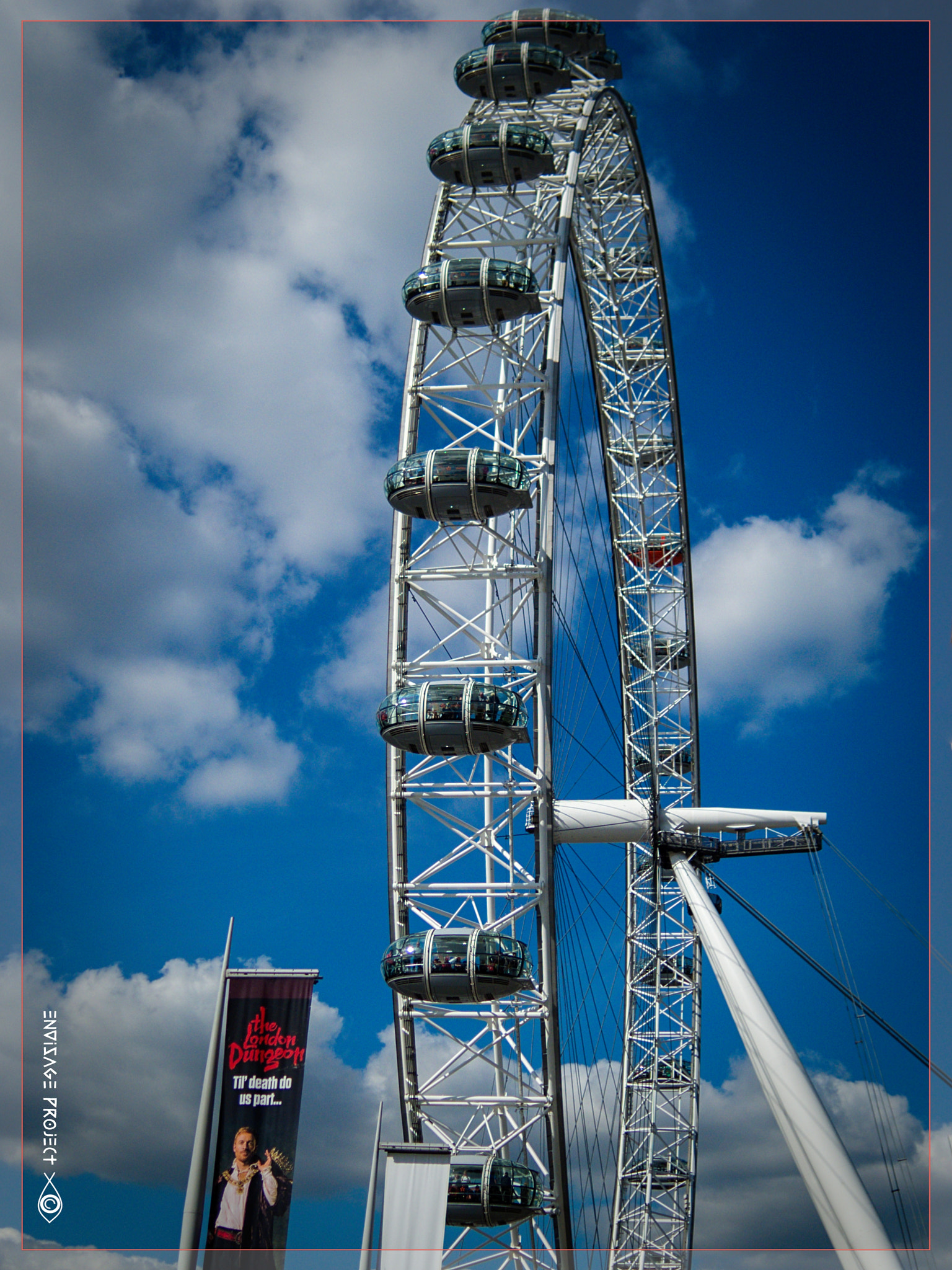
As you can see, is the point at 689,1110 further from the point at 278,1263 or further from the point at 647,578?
the point at 278,1263

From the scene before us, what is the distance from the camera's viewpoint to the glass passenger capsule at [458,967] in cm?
2969

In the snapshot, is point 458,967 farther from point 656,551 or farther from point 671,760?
point 656,551

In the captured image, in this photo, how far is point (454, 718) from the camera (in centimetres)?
3089

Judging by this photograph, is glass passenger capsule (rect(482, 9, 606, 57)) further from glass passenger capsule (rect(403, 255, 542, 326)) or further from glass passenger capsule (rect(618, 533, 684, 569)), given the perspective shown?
glass passenger capsule (rect(618, 533, 684, 569))

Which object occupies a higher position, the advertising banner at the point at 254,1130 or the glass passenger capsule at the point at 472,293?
the glass passenger capsule at the point at 472,293

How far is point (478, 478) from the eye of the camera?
33.0m

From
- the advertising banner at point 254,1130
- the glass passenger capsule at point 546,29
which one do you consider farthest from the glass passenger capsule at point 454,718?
the glass passenger capsule at point 546,29

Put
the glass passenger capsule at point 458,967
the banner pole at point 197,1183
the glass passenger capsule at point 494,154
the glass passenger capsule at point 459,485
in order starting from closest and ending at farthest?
the banner pole at point 197,1183 < the glass passenger capsule at point 458,967 < the glass passenger capsule at point 459,485 < the glass passenger capsule at point 494,154

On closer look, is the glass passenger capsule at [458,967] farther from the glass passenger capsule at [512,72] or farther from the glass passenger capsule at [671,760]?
the glass passenger capsule at [512,72]

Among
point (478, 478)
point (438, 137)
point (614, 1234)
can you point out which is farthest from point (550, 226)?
point (614, 1234)

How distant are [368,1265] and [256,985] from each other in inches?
287

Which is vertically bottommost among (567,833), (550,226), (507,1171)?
(507,1171)

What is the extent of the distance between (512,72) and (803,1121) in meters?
31.6

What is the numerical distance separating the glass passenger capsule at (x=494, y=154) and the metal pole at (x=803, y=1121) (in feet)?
70.7
